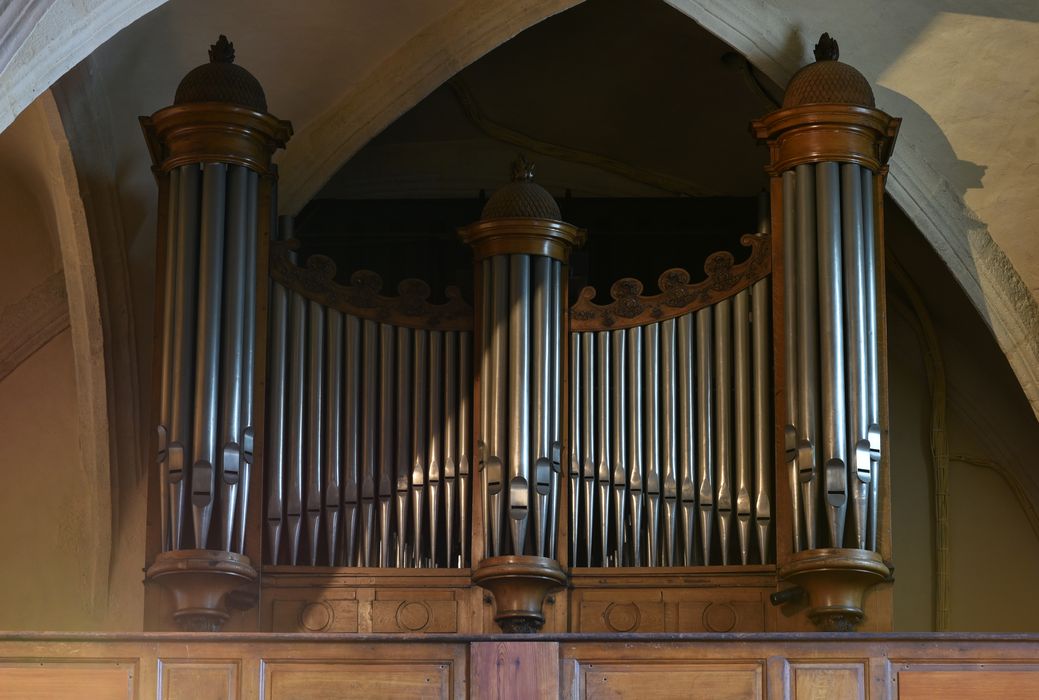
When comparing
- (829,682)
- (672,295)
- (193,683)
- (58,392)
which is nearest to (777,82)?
(672,295)

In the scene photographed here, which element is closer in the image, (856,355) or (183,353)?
(856,355)

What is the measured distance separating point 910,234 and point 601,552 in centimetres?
260

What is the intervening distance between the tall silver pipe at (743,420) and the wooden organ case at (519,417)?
1cm

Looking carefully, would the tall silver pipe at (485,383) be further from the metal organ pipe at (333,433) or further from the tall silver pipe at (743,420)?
the tall silver pipe at (743,420)

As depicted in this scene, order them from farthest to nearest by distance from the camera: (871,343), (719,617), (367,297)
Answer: (367,297) → (871,343) → (719,617)

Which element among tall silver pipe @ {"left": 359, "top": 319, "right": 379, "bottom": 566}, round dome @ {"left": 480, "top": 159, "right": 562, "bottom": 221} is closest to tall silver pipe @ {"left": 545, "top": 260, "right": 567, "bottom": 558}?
round dome @ {"left": 480, "top": 159, "right": 562, "bottom": 221}

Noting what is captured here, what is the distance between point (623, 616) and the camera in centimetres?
974

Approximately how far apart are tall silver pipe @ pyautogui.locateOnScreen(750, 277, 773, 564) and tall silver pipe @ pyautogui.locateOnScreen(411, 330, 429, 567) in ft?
4.89

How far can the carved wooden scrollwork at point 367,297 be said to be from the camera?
33.6 feet

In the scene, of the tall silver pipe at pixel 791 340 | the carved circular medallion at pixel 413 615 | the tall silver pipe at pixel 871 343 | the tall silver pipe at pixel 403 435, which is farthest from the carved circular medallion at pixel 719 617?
the tall silver pipe at pixel 403 435

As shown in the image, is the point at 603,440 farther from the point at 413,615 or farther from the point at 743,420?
the point at 413,615

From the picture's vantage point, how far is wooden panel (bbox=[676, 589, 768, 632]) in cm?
965

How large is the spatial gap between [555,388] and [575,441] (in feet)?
0.85

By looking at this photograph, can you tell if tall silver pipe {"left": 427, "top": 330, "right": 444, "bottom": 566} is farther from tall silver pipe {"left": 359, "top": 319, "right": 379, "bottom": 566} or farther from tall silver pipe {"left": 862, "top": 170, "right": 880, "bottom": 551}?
tall silver pipe {"left": 862, "top": 170, "right": 880, "bottom": 551}
